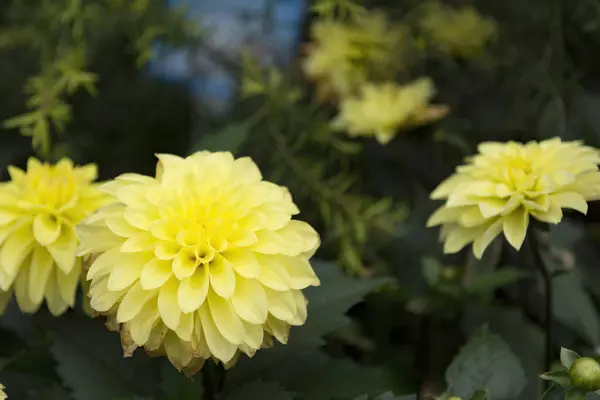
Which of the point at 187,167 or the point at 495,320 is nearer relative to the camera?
the point at 187,167

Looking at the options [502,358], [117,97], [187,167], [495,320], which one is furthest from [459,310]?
[117,97]

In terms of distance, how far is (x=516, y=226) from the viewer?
42cm

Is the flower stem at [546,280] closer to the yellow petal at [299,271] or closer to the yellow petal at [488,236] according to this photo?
the yellow petal at [488,236]

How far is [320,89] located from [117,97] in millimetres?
334

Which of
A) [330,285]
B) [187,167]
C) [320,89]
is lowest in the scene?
[330,285]

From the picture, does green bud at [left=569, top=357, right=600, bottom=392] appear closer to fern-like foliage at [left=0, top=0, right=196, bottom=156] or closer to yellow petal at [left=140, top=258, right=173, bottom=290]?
yellow petal at [left=140, top=258, right=173, bottom=290]

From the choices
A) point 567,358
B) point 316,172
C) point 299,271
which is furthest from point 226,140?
point 567,358

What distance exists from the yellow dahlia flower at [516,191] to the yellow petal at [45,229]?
266 mm

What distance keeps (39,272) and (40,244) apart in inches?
0.7

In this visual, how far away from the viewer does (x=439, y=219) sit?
0.46 meters

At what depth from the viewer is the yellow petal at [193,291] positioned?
0.35 meters

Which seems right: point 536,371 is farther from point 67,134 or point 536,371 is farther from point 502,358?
point 67,134

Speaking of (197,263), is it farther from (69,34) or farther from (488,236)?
(69,34)

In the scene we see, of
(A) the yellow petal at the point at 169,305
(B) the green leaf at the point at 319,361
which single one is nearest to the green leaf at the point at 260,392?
(B) the green leaf at the point at 319,361
